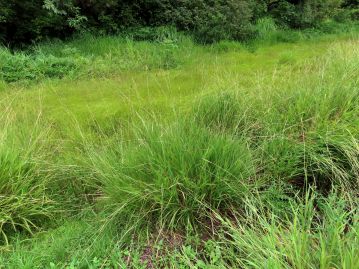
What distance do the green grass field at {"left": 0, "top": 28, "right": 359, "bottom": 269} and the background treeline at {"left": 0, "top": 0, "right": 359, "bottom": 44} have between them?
507 centimetres

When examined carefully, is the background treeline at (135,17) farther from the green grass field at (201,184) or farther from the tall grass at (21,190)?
the tall grass at (21,190)

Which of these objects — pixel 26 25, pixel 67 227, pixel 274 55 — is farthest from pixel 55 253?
pixel 26 25

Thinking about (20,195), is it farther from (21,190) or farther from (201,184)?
(201,184)

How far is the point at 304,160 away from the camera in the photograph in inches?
120

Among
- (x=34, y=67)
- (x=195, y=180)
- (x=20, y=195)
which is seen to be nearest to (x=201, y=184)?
(x=195, y=180)

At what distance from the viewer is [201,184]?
2754 millimetres

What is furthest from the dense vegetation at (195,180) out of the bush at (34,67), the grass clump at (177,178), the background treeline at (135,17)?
the background treeline at (135,17)

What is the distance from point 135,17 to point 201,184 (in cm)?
837

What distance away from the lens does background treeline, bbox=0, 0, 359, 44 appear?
29.8 ft

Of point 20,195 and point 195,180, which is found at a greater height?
point 195,180

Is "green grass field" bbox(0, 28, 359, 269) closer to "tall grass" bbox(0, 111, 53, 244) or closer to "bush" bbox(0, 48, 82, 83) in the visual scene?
"tall grass" bbox(0, 111, 53, 244)

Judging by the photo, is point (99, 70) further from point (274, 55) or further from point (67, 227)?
point (67, 227)

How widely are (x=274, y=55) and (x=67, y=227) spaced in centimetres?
635

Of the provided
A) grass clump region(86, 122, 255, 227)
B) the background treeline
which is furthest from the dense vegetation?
the background treeline
